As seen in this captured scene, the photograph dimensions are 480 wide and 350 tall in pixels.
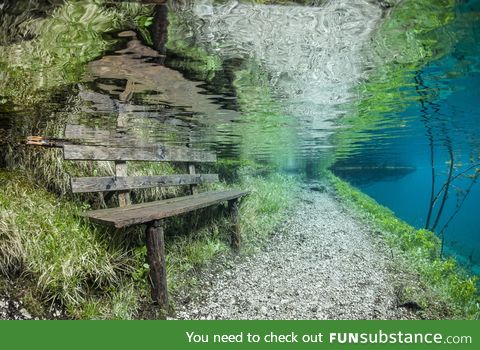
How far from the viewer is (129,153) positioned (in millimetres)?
5980

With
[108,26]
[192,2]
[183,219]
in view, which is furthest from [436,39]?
[183,219]

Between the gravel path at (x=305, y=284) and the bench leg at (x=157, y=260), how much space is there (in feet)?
1.73

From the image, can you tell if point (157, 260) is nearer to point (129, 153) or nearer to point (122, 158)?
point (122, 158)

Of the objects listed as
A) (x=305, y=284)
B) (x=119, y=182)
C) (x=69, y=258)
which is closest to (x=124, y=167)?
(x=119, y=182)

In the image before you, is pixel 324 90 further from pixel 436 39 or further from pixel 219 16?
pixel 219 16

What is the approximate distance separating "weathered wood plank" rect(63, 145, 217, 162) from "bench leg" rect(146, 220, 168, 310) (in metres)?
1.64

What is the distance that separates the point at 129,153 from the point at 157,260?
2253 mm

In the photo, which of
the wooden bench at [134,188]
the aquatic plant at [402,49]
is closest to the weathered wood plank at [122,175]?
the wooden bench at [134,188]

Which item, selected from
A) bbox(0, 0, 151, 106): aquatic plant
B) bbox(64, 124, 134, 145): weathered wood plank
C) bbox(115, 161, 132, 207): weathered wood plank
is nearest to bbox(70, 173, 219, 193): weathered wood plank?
bbox(115, 161, 132, 207): weathered wood plank

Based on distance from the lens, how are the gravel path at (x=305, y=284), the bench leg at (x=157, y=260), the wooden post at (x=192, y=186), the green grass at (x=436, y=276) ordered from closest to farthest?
1. the bench leg at (x=157, y=260)
2. the gravel path at (x=305, y=284)
3. the green grass at (x=436, y=276)
4. the wooden post at (x=192, y=186)

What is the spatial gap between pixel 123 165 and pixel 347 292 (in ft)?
16.8

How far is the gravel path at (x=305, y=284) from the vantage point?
574cm

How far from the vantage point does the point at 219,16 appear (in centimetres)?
404

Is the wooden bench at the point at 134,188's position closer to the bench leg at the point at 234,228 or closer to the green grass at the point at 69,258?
the green grass at the point at 69,258
